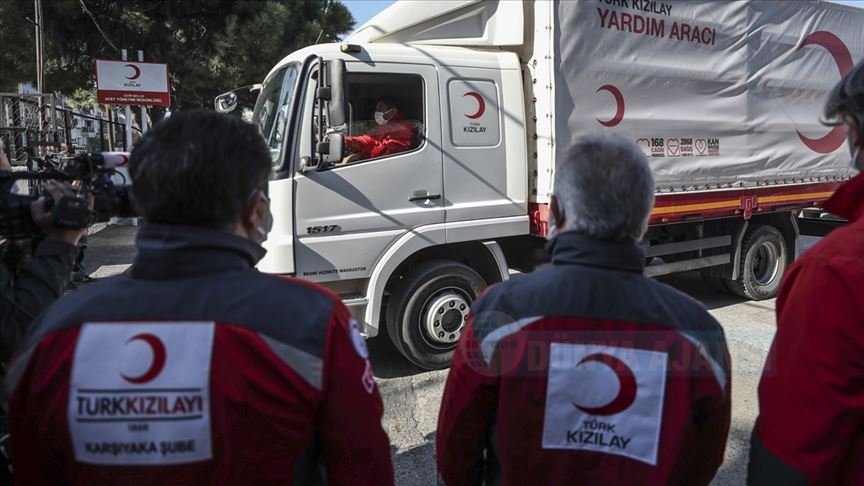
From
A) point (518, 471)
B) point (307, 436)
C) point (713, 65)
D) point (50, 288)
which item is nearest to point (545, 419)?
point (518, 471)

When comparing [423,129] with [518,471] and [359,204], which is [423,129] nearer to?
[359,204]

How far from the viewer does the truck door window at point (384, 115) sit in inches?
169

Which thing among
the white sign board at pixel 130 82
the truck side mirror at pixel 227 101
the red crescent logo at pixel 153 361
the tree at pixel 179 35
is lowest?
the red crescent logo at pixel 153 361

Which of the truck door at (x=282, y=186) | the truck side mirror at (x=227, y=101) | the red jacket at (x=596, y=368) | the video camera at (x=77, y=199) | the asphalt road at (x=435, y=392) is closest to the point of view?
the red jacket at (x=596, y=368)

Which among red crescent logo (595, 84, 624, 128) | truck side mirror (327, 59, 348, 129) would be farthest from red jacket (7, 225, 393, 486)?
red crescent logo (595, 84, 624, 128)

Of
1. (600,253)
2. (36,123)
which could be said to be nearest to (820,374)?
(600,253)

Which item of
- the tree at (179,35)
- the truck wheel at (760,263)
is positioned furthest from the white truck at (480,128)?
the tree at (179,35)

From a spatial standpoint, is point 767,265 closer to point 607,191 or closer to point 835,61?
point 835,61

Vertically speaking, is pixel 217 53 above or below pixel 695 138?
above

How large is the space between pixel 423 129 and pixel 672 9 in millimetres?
2556

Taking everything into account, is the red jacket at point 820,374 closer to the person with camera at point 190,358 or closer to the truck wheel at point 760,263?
the person with camera at point 190,358

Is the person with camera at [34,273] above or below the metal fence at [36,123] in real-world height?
below

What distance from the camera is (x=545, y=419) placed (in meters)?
1.42

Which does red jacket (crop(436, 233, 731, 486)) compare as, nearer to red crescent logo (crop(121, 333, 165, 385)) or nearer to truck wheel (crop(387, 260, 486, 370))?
red crescent logo (crop(121, 333, 165, 385))
